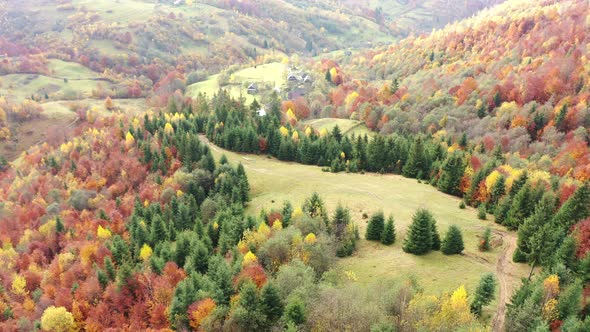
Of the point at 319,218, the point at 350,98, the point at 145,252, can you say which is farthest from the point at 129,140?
the point at 350,98

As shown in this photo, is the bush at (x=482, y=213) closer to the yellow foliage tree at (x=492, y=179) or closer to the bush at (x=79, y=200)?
the yellow foliage tree at (x=492, y=179)

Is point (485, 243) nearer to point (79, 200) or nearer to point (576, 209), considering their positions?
point (576, 209)

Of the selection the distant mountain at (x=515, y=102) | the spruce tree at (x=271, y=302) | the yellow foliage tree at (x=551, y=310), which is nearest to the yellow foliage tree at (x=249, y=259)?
the spruce tree at (x=271, y=302)

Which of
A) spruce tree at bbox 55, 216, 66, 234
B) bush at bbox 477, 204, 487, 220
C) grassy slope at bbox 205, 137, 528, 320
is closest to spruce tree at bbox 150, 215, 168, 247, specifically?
grassy slope at bbox 205, 137, 528, 320

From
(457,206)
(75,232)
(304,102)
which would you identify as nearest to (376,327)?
(457,206)

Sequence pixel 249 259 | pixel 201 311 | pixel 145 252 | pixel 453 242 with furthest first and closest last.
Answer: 1. pixel 145 252
2. pixel 453 242
3. pixel 249 259
4. pixel 201 311

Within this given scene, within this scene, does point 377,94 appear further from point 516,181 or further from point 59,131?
point 59,131

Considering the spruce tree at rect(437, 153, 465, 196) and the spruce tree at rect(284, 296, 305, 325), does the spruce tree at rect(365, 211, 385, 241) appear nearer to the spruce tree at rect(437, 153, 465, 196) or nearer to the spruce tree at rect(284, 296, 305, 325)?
the spruce tree at rect(284, 296, 305, 325)
